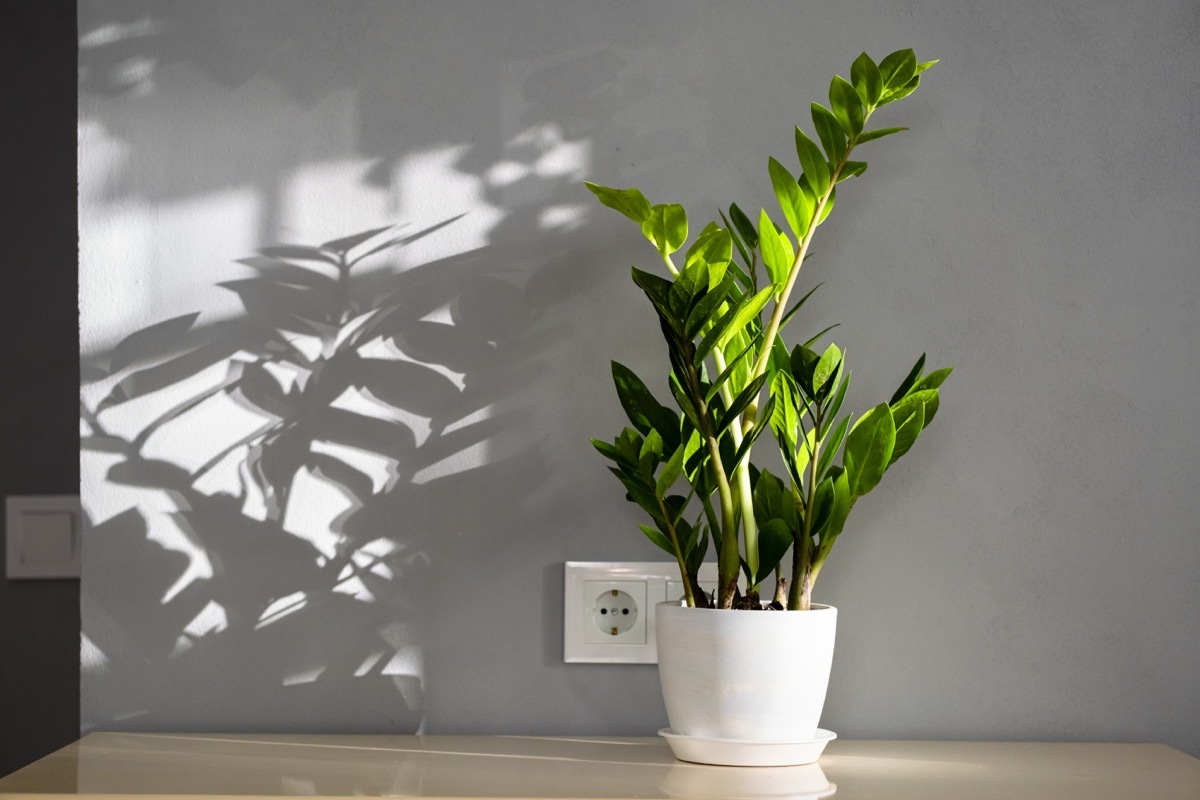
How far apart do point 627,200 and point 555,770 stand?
55cm

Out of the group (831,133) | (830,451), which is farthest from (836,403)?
(831,133)

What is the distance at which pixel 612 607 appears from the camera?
3.83 ft

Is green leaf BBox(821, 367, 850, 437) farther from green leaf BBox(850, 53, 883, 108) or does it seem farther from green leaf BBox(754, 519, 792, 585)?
green leaf BBox(850, 53, 883, 108)

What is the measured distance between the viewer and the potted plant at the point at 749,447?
0.95 metres

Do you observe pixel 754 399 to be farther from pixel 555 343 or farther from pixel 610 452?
pixel 555 343

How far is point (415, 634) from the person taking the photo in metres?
1.17

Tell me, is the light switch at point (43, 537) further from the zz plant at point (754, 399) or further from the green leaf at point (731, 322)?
the green leaf at point (731, 322)

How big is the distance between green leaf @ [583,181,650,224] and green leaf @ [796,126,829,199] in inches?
6.2

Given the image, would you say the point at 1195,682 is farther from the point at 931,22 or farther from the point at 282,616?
the point at 282,616

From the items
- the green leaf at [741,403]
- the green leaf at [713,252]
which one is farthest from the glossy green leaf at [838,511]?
the green leaf at [713,252]

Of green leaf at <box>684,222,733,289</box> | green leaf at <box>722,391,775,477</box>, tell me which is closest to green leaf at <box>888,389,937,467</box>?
green leaf at <box>722,391,775,477</box>

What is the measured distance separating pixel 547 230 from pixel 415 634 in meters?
0.49

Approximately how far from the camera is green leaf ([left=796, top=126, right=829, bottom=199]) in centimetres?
98

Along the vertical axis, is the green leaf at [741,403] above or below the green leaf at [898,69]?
below
